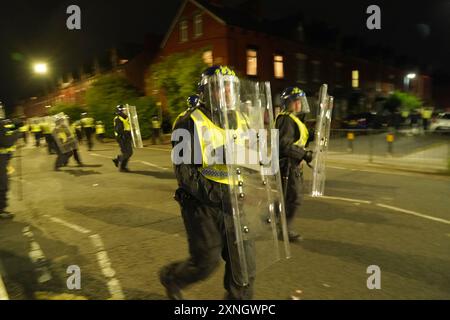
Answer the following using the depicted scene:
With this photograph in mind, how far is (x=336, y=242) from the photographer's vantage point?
15.9 feet

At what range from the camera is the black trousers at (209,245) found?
2807mm

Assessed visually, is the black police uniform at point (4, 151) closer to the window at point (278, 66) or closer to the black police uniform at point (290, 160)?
the black police uniform at point (290, 160)

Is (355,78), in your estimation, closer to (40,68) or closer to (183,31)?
(183,31)

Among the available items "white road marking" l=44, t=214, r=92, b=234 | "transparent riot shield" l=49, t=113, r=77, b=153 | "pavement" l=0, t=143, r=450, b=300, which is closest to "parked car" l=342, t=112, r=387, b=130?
"pavement" l=0, t=143, r=450, b=300

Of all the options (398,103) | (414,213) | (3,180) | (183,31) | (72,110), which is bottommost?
(414,213)

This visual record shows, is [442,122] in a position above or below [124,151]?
below

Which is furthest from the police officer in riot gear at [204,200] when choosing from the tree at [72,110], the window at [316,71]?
the tree at [72,110]

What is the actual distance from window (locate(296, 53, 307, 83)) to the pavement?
20937mm

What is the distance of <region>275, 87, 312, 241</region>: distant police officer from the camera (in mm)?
4629

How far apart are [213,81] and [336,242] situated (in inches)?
118

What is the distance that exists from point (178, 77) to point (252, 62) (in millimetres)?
7187

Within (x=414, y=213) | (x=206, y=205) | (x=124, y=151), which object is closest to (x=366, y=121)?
(x=124, y=151)

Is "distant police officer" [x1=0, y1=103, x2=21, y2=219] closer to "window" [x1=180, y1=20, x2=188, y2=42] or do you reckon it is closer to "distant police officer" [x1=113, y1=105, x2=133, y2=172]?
"distant police officer" [x1=113, y1=105, x2=133, y2=172]

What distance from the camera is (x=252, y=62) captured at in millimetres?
25516
